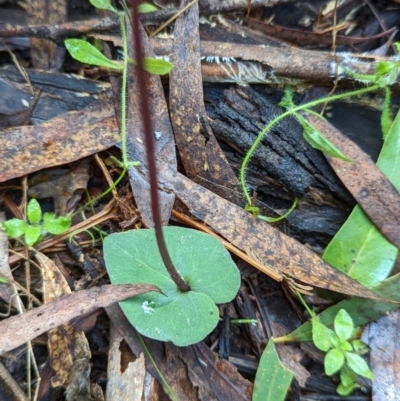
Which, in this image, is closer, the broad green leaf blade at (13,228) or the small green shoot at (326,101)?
the broad green leaf blade at (13,228)

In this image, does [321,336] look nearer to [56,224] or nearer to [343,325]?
[343,325]

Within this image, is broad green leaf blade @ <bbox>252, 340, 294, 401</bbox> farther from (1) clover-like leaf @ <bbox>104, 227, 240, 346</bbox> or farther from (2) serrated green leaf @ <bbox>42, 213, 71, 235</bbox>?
(2) serrated green leaf @ <bbox>42, 213, 71, 235</bbox>

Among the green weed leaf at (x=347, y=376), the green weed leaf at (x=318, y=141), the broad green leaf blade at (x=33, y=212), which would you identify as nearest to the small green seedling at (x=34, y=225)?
the broad green leaf blade at (x=33, y=212)

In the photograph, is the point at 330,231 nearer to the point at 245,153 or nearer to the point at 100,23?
the point at 245,153

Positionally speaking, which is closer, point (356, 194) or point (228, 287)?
point (228, 287)

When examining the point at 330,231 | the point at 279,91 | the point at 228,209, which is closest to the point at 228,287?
the point at 228,209

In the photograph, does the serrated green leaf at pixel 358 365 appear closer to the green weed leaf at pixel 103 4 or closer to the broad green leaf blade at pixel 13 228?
the broad green leaf blade at pixel 13 228

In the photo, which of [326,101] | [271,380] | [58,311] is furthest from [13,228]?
[326,101]
